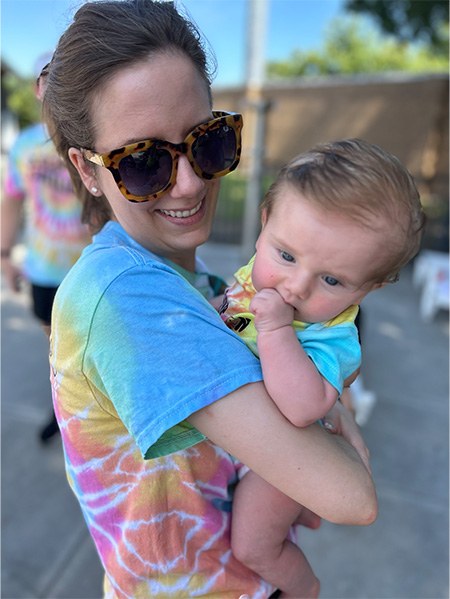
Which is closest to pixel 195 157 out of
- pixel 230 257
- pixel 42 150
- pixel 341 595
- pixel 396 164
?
pixel 396 164

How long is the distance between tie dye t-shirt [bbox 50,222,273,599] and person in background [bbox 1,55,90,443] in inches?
72.4

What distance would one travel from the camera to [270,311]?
1.03 meters

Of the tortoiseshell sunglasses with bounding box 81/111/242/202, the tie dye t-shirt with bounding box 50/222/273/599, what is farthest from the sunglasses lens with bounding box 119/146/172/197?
the tie dye t-shirt with bounding box 50/222/273/599

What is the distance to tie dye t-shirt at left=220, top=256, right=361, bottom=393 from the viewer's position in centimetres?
100

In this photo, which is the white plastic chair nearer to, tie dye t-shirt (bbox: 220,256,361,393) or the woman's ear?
tie dye t-shirt (bbox: 220,256,361,393)

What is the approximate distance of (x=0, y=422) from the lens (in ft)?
11.5

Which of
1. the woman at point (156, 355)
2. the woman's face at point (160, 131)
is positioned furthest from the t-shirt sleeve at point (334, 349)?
the woman's face at point (160, 131)

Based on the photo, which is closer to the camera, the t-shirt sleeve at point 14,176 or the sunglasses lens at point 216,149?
the sunglasses lens at point 216,149

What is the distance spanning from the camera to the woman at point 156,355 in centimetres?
88

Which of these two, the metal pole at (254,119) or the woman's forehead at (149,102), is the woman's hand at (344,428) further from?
the metal pole at (254,119)

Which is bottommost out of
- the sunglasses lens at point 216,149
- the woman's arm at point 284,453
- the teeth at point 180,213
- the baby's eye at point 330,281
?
the woman's arm at point 284,453

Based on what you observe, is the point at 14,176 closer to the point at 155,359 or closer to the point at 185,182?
the point at 185,182

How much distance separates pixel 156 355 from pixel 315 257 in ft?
1.19

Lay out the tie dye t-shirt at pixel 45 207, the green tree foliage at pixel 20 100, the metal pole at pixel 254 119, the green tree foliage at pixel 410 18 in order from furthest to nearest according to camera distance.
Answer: the green tree foliage at pixel 20 100 < the green tree foliage at pixel 410 18 < the metal pole at pixel 254 119 < the tie dye t-shirt at pixel 45 207
